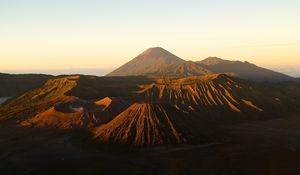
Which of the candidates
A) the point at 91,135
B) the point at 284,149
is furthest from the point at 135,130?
the point at 284,149

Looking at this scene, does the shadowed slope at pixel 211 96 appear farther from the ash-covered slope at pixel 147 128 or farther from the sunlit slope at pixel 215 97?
the ash-covered slope at pixel 147 128

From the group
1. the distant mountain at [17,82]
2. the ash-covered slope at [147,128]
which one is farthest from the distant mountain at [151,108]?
the distant mountain at [17,82]

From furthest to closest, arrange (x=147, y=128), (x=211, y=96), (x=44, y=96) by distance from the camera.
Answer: (x=44, y=96) < (x=211, y=96) < (x=147, y=128)

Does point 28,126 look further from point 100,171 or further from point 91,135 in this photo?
point 100,171

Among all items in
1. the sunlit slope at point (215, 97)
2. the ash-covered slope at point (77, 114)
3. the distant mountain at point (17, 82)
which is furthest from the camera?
the distant mountain at point (17, 82)

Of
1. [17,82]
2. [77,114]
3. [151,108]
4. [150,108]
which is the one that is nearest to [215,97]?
[151,108]

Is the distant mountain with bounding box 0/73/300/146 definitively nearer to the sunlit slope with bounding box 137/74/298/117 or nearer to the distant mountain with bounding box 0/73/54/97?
the sunlit slope with bounding box 137/74/298/117

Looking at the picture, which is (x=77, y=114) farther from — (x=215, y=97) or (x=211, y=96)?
(x=215, y=97)
